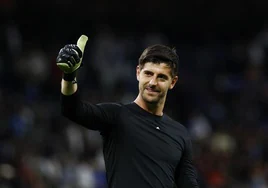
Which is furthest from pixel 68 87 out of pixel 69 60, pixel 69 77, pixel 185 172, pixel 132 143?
pixel 185 172

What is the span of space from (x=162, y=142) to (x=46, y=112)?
7019 millimetres

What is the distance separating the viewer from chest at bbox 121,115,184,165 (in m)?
4.26

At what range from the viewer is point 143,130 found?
4.35m

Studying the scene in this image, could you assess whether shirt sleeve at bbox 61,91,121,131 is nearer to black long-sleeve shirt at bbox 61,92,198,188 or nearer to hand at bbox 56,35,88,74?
black long-sleeve shirt at bbox 61,92,198,188

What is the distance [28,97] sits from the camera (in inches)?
454

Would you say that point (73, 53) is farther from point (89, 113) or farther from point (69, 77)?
point (89, 113)

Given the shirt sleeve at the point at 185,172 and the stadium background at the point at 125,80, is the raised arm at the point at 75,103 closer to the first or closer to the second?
the shirt sleeve at the point at 185,172

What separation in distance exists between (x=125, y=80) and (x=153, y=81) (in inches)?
343

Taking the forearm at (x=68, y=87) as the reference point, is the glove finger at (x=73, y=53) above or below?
above

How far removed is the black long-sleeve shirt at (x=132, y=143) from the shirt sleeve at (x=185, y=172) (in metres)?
0.01

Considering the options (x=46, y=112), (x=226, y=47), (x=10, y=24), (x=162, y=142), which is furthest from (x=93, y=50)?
(x=162, y=142)

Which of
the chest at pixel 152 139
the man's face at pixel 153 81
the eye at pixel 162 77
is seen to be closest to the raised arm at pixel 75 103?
the chest at pixel 152 139

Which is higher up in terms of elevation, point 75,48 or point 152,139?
point 75,48

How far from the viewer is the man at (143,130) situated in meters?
4.09
